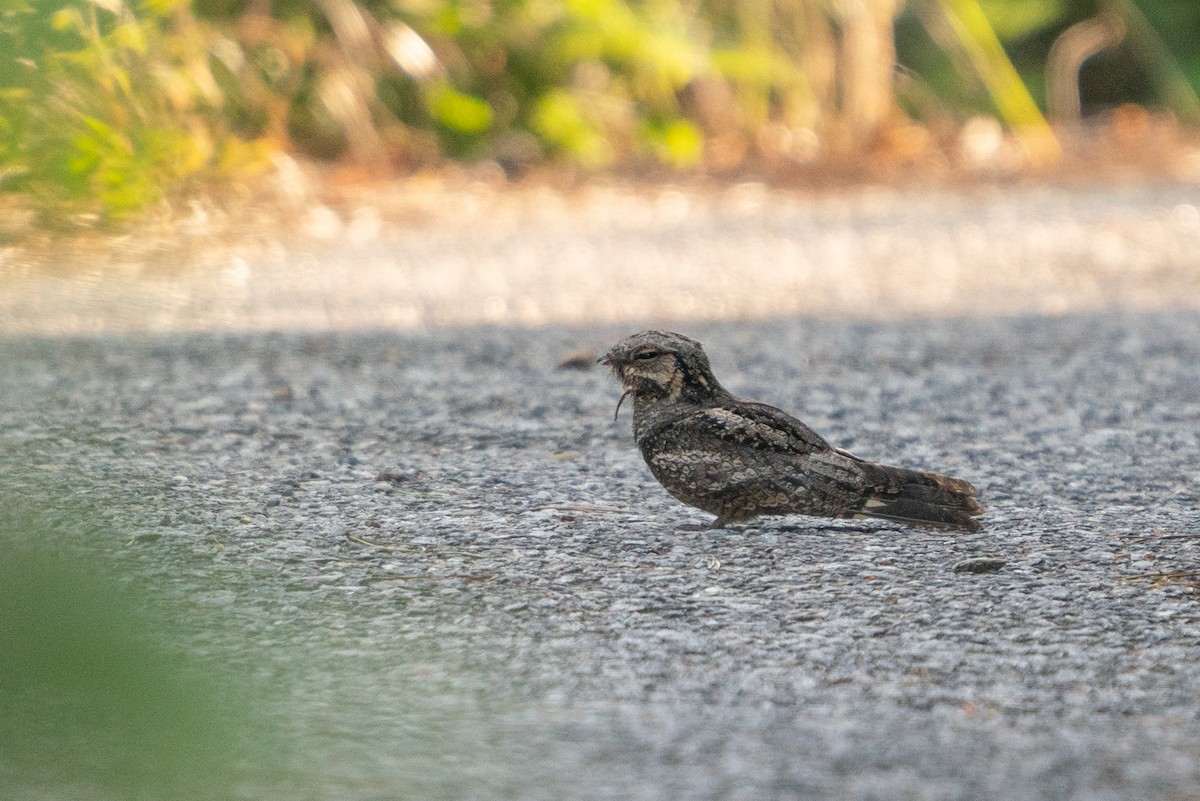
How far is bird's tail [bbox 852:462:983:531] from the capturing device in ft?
10.9

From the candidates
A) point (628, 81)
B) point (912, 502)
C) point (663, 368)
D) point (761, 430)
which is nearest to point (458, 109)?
point (628, 81)

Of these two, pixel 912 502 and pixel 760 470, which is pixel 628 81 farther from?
pixel 912 502

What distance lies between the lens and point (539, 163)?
1167 centimetres

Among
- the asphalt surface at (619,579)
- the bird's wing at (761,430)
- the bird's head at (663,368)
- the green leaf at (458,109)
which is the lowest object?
the asphalt surface at (619,579)

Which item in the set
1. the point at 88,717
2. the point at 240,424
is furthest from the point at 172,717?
the point at 240,424

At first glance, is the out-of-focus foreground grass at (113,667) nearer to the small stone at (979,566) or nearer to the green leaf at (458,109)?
the small stone at (979,566)

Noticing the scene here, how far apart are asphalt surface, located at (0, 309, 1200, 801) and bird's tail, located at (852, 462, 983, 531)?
2.6 inches

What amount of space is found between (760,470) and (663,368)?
407 millimetres

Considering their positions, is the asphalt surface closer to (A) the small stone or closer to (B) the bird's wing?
(A) the small stone

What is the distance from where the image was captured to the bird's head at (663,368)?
362 centimetres

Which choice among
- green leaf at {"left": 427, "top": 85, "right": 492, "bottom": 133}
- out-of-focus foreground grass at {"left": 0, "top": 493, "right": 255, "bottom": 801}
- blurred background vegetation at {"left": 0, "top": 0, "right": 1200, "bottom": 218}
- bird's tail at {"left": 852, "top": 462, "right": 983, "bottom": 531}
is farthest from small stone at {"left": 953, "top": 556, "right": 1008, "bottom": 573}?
green leaf at {"left": 427, "top": 85, "right": 492, "bottom": 133}

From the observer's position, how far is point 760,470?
339 cm

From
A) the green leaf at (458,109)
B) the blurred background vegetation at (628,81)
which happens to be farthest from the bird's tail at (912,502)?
the green leaf at (458,109)

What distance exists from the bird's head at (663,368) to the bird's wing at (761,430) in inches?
4.6
